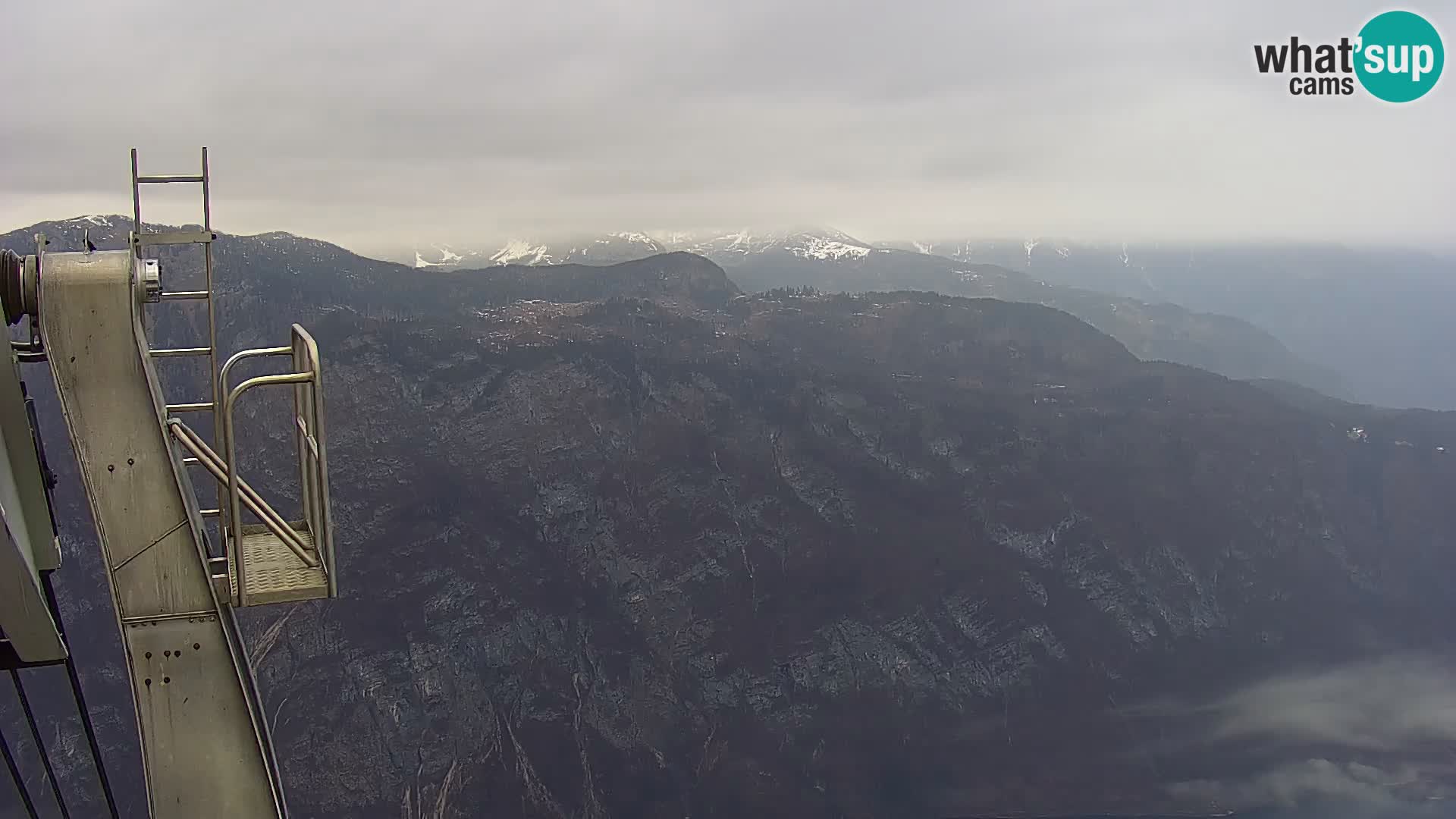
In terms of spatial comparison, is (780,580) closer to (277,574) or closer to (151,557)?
(277,574)

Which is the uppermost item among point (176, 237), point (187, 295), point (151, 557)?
point (176, 237)

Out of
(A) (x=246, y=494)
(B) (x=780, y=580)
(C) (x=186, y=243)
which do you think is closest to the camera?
(C) (x=186, y=243)

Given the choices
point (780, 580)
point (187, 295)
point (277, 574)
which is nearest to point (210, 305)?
point (187, 295)

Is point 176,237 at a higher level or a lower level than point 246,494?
higher

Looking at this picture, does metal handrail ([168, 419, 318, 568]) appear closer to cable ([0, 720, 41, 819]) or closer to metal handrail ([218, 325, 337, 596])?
metal handrail ([218, 325, 337, 596])

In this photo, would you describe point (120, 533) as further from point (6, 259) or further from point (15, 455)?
point (6, 259)

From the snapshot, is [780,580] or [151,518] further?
[780,580]
